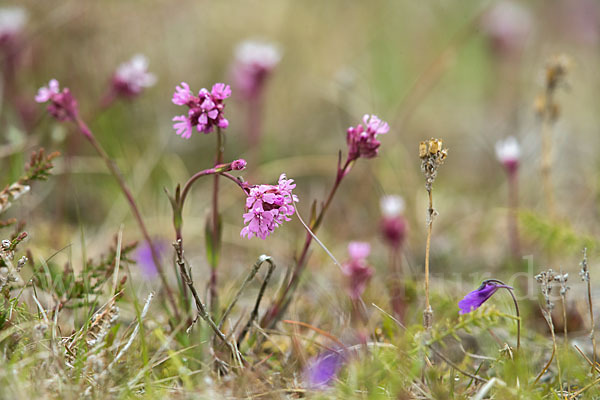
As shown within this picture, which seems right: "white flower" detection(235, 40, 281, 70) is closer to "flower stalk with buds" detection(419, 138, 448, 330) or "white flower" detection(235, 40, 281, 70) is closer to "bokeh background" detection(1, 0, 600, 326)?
"bokeh background" detection(1, 0, 600, 326)

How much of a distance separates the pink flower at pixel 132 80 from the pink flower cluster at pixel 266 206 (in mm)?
1032

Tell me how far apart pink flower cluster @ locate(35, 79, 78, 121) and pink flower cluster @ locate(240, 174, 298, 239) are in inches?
30.0

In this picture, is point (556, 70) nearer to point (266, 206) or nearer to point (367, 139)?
point (367, 139)

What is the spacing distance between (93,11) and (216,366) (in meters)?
3.29

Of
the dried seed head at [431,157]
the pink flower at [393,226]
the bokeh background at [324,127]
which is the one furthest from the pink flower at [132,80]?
the dried seed head at [431,157]

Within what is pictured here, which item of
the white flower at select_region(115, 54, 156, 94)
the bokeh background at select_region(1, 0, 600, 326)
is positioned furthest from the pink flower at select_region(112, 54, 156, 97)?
the bokeh background at select_region(1, 0, 600, 326)

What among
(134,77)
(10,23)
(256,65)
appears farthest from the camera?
(256,65)

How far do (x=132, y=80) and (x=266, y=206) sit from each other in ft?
3.63

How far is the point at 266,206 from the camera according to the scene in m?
1.50

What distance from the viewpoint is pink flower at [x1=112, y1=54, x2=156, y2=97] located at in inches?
89.5

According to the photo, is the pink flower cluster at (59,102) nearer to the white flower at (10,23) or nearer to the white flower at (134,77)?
the white flower at (134,77)

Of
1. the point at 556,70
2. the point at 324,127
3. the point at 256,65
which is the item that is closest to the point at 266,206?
the point at 556,70

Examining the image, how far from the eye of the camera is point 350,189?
390 centimetres

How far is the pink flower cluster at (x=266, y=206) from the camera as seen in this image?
147 centimetres
